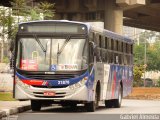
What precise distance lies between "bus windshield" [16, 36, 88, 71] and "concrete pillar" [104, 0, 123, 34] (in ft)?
115

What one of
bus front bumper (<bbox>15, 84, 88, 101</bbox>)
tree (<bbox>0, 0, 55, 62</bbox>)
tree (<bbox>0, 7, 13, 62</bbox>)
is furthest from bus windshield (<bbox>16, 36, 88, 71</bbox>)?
tree (<bbox>0, 7, 13, 62</bbox>)

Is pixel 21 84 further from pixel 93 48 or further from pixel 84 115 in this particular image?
pixel 93 48

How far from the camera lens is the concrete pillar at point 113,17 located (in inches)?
2188

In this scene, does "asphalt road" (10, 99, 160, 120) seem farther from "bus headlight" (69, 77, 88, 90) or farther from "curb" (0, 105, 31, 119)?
"bus headlight" (69, 77, 88, 90)

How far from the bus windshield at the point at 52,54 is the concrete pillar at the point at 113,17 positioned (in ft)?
115

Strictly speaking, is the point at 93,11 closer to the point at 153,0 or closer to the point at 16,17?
the point at 153,0

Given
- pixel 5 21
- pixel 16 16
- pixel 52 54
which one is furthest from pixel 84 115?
pixel 16 16

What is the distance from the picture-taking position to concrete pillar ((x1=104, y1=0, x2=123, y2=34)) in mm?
55572

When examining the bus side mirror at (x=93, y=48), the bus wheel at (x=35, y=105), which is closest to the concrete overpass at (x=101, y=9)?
the bus wheel at (x=35, y=105)

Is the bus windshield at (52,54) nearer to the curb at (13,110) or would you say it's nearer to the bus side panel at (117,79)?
the curb at (13,110)

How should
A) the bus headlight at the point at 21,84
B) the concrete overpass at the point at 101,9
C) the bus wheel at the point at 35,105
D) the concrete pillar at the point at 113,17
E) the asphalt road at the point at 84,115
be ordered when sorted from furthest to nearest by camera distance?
the concrete pillar at the point at 113,17
the concrete overpass at the point at 101,9
the bus wheel at the point at 35,105
the bus headlight at the point at 21,84
the asphalt road at the point at 84,115

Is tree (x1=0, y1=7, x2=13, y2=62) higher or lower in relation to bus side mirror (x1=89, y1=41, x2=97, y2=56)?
higher

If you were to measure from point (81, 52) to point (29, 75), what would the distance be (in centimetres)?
188

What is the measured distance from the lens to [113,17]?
5597cm
